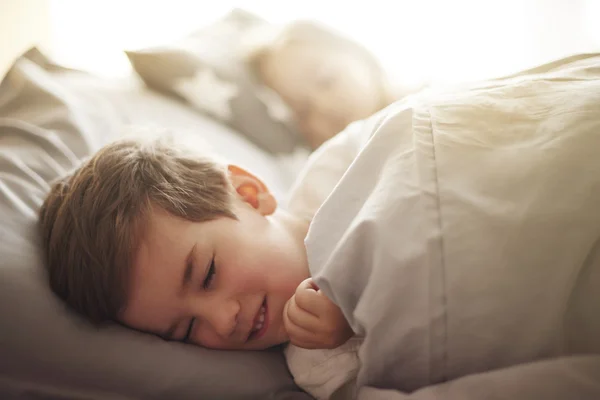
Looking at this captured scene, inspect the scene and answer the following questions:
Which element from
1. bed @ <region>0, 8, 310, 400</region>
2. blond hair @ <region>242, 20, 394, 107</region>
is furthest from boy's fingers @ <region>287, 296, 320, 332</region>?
blond hair @ <region>242, 20, 394, 107</region>

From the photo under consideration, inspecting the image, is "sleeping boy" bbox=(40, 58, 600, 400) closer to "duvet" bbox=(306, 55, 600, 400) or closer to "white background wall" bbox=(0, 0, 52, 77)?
"duvet" bbox=(306, 55, 600, 400)

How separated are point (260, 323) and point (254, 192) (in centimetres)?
21

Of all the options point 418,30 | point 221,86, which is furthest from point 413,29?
point 221,86

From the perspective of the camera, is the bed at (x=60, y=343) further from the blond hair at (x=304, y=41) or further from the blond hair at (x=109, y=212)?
the blond hair at (x=304, y=41)

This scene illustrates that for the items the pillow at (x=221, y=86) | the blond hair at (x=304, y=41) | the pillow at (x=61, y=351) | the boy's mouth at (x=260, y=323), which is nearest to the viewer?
the pillow at (x=61, y=351)

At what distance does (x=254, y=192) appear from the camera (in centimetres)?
79

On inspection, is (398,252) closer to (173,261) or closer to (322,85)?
(173,261)

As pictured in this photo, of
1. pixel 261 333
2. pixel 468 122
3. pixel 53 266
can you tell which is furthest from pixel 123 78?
pixel 468 122

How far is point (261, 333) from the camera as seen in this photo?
675mm

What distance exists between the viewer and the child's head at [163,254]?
0.62m

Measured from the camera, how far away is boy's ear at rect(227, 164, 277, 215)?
77 centimetres

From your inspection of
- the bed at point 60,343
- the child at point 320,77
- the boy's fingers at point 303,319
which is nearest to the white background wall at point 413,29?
the child at point 320,77

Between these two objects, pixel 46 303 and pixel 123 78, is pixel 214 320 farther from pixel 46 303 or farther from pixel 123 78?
pixel 123 78

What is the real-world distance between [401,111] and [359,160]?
75 mm
